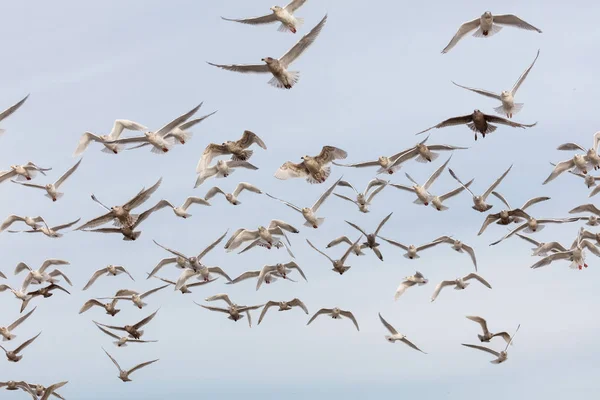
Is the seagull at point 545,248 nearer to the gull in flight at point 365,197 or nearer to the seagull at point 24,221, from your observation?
the gull in flight at point 365,197

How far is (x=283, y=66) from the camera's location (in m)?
32.8

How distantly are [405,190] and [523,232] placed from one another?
15.1ft

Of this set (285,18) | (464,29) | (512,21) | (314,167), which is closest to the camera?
(285,18)

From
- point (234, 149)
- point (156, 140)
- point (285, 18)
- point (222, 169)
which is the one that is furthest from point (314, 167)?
point (285, 18)

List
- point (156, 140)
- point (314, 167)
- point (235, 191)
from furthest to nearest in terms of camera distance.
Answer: point (235, 191)
point (314, 167)
point (156, 140)

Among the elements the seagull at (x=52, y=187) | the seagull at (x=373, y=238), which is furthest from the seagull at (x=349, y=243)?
the seagull at (x=52, y=187)

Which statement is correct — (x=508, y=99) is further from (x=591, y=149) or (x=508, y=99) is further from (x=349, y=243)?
(x=349, y=243)

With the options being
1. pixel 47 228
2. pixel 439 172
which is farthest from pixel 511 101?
pixel 47 228

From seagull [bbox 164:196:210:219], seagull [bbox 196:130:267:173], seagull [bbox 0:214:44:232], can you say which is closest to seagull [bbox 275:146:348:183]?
seagull [bbox 196:130:267:173]

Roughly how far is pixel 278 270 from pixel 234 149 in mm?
6846

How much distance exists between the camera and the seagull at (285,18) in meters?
32.0

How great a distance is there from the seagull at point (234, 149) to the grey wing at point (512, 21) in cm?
824

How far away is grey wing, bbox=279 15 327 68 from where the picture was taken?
106 ft

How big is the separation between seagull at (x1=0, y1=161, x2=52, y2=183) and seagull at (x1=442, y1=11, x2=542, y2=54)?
55.2 ft
